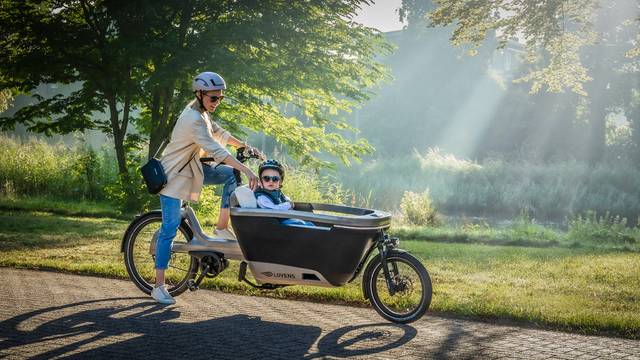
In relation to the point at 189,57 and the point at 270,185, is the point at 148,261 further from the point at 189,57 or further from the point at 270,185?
the point at 189,57

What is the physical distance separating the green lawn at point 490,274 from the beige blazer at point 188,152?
1464mm

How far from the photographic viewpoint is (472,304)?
6547 mm

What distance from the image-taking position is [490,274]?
28.3ft

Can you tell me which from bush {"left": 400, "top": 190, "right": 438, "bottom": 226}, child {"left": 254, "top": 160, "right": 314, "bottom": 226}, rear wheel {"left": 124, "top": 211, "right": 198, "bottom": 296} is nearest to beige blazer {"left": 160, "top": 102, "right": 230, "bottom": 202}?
child {"left": 254, "top": 160, "right": 314, "bottom": 226}

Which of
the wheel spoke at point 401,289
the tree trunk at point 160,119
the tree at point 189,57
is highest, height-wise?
the tree at point 189,57

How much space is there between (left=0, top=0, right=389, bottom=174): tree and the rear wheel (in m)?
6.66

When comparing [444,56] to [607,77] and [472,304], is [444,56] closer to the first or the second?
[607,77]

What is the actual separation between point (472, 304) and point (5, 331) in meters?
4.05

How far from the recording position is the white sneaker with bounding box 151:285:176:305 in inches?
237

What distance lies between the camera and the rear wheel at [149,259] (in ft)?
20.9

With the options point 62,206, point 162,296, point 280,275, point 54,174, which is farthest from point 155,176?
point 54,174

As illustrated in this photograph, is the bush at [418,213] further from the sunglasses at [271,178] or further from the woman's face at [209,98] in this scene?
the woman's face at [209,98]

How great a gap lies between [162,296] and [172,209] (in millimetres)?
785

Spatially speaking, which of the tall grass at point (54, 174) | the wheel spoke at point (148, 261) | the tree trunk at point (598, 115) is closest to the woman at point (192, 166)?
the wheel spoke at point (148, 261)
